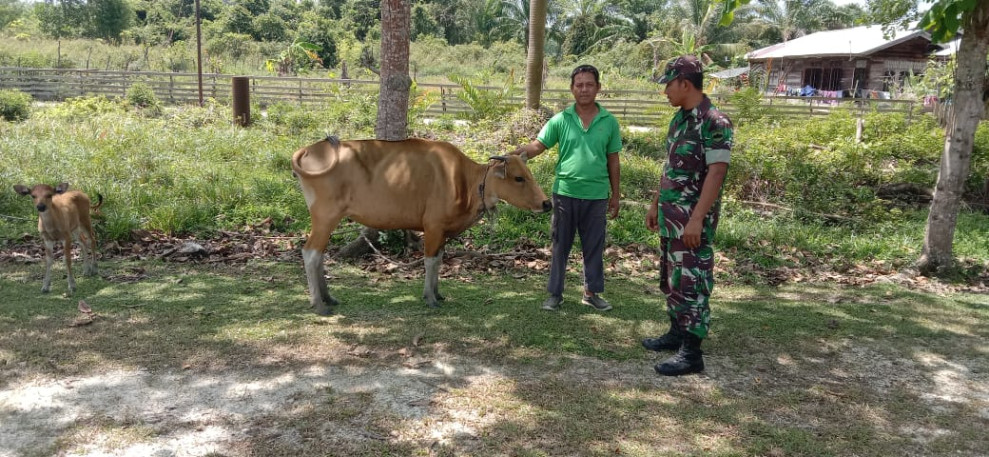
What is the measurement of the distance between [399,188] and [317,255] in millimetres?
832

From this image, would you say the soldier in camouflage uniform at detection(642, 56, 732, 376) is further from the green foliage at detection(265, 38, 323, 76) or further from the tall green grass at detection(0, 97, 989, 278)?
the green foliage at detection(265, 38, 323, 76)

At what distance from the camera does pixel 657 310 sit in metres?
5.81

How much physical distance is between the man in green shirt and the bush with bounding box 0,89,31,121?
51.4ft

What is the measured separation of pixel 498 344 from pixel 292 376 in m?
1.44

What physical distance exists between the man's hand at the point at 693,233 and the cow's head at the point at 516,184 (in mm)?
1336

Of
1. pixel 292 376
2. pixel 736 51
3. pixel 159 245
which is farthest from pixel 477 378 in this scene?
pixel 736 51

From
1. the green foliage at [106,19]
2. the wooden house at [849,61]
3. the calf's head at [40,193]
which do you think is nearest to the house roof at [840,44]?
the wooden house at [849,61]

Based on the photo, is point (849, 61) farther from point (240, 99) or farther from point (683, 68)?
point (683, 68)

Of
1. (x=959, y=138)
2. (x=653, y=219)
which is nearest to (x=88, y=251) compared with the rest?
(x=653, y=219)

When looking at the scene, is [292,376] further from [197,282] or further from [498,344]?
[197,282]

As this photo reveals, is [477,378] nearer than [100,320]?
Yes

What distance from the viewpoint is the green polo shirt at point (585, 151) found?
5.23 metres

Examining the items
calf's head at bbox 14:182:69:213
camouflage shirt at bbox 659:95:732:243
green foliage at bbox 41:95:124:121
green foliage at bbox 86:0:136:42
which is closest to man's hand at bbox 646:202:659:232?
camouflage shirt at bbox 659:95:732:243

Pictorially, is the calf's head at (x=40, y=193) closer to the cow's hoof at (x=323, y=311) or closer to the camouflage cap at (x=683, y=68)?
the cow's hoof at (x=323, y=311)
